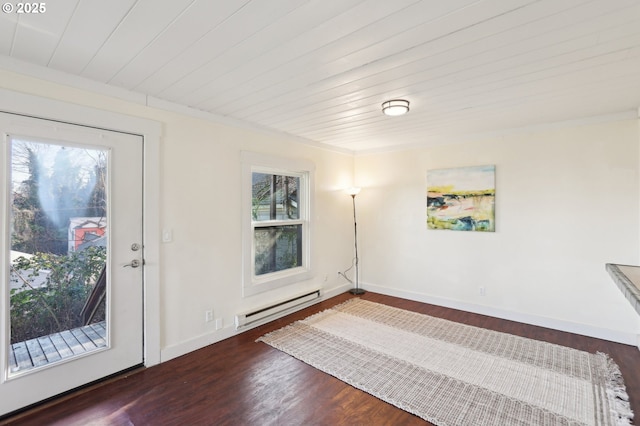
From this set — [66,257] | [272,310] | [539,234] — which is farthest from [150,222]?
[539,234]

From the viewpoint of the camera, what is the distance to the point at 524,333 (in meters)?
3.29

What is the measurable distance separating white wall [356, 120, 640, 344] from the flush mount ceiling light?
5.72ft

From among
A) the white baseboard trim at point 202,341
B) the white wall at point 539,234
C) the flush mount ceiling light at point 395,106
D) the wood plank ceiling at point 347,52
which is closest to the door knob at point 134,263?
the white baseboard trim at point 202,341

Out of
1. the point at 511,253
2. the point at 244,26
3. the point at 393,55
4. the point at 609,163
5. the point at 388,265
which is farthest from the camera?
the point at 388,265

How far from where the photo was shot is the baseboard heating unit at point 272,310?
333 cm

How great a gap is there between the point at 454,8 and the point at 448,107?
1564mm

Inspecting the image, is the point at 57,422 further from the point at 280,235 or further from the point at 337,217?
the point at 337,217

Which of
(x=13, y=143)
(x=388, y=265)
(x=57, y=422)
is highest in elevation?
(x=13, y=143)

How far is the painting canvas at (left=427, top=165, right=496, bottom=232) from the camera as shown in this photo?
3.81 metres

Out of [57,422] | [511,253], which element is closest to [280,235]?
[57,422]

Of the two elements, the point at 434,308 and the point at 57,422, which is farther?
the point at 434,308

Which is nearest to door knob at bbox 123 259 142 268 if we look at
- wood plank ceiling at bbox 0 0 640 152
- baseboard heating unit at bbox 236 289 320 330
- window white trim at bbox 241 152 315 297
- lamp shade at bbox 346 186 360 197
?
window white trim at bbox 241 152 315 297

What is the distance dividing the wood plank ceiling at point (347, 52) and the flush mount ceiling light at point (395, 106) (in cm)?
9

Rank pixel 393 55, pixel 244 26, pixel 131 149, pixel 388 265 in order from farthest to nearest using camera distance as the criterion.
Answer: pixel 388 265 → pixel 131 149 → pixel 393 55 → pixel 244 26
